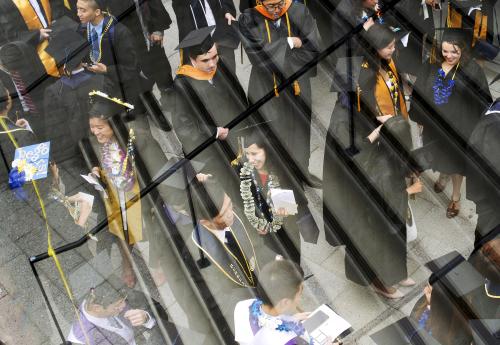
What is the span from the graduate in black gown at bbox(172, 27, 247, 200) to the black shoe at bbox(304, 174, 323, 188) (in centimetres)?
81

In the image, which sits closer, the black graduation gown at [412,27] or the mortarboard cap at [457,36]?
the mortarboard cap at [457,36]

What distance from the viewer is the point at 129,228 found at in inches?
213

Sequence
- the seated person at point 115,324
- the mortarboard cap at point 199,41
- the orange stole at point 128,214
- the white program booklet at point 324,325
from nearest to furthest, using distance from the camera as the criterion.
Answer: the white program booklet at point 324,325, the seated person at point 115,324, the orange stole at point 128,214, the mortarboard cap at point 199,41

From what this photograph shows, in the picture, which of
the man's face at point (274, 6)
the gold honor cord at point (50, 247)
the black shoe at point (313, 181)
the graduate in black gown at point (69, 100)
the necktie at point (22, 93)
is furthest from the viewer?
the necktie at point (22, 93)

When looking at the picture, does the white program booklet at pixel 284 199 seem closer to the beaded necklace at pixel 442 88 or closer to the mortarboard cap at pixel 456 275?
the mortarboard cap at pixel 456 275

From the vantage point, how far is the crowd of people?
4789 mm

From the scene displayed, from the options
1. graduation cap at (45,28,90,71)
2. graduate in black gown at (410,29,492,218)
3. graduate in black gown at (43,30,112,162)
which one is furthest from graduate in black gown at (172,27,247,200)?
graduate in black gown at (410,29,492,218)

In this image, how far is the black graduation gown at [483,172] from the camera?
4727 millimetres

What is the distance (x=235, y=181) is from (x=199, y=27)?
2.03 m

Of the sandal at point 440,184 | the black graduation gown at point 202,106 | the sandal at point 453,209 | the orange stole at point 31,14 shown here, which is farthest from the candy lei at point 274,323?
the orange stole at point 31,14

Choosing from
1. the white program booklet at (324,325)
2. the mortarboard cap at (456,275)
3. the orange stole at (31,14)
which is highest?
the orange stole at (31,14)

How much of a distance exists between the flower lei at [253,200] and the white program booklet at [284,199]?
0.31 ft

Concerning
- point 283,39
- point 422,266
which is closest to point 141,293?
point 422,266

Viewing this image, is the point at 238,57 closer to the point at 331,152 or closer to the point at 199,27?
the point at 199,27
